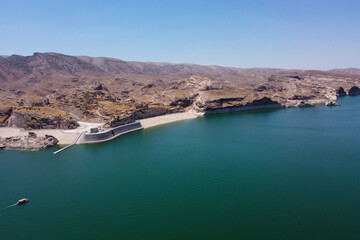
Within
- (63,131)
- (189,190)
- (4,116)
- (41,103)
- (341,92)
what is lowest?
(189,190)

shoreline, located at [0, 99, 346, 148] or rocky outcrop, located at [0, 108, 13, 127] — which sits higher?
rocky outcrop, located at [0, 108, 13, 127]

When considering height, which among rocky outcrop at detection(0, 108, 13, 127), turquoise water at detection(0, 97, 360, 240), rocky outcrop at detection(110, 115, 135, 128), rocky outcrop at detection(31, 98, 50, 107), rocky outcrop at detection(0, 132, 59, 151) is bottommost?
turquoise water at detection(0, 97, 360, 240)

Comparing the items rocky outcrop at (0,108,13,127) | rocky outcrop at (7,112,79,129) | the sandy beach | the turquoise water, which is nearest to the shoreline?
the sandy beach

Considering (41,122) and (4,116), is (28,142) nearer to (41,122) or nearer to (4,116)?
(41,122)

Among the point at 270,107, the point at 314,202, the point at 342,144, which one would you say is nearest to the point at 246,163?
the point at 314,202

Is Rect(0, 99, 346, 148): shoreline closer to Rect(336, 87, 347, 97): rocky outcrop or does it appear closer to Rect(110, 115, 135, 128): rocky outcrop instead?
Rect(110, 115, 135, 128): rocky outcrop

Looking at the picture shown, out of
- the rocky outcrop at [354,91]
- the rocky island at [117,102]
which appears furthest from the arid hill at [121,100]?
the rocky outcrop at [354,91]

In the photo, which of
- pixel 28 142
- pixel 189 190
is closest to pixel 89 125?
pixel 28 142
